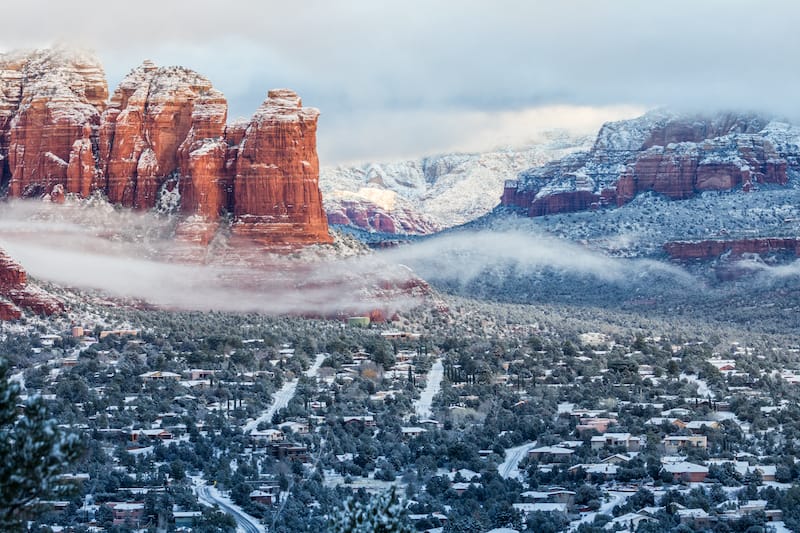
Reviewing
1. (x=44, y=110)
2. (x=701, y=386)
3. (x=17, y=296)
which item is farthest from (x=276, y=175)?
(x=701, y=386)

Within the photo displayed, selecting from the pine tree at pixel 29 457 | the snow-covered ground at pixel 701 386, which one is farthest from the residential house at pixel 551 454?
the pine tree at pixel 29 457

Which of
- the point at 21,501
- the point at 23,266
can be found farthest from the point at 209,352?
the point at 21,501

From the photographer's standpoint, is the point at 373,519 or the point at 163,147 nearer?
the point at 373,519

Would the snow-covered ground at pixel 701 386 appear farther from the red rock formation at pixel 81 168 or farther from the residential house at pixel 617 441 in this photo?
the red rock formation at pixel 81 168

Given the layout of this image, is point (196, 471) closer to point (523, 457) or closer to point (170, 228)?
point (523, 457)

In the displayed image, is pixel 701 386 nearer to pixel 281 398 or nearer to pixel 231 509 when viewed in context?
pixel 281 398
